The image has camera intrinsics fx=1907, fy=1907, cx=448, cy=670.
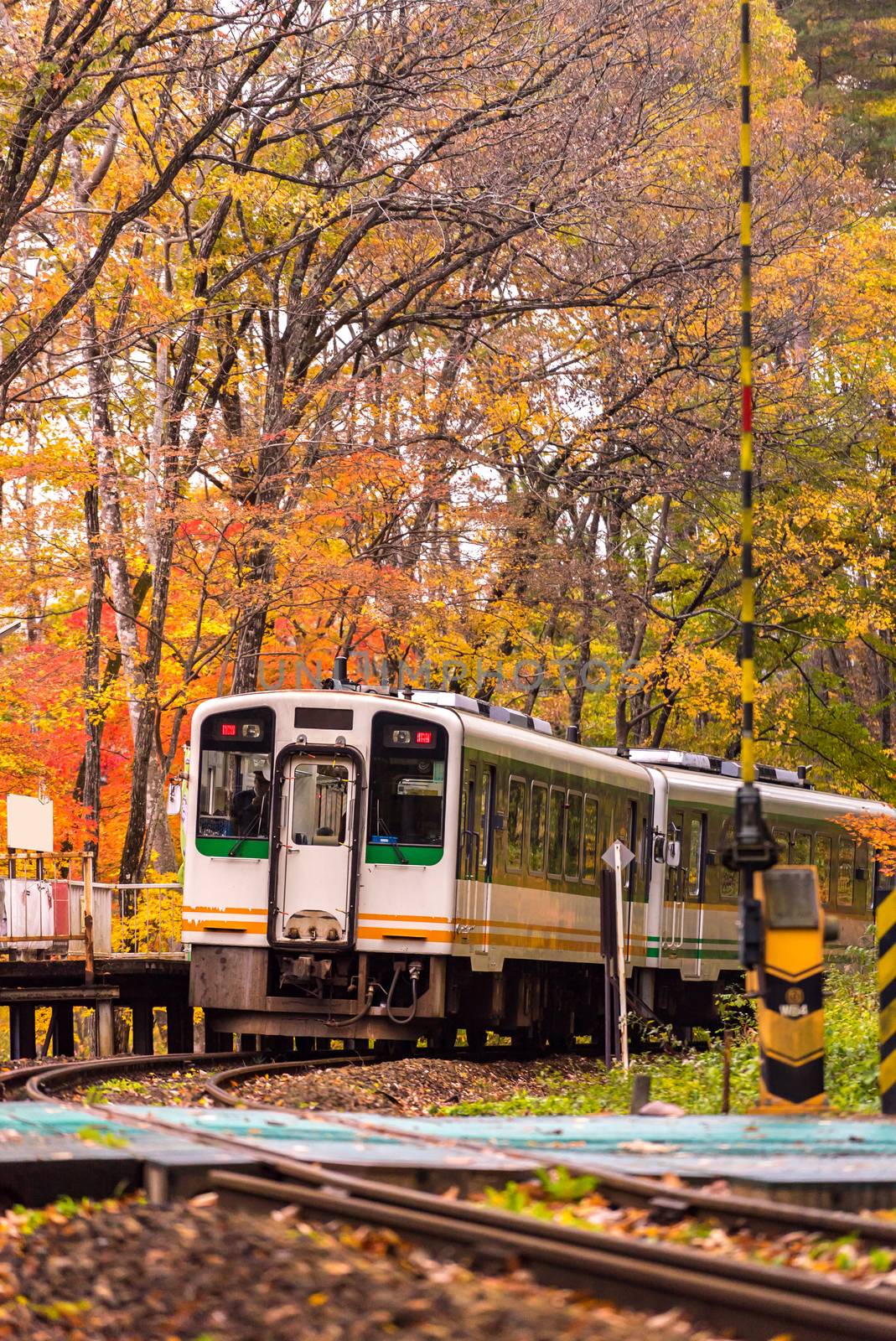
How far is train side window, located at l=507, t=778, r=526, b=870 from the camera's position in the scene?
18484 mm

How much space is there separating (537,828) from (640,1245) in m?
14.0

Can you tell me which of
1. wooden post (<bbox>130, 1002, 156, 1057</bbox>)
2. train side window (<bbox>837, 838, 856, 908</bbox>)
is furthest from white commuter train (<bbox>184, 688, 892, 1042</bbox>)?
train side window (<bbox>837, 838, 856, 908</bbox>)

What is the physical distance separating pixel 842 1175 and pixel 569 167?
1656cm

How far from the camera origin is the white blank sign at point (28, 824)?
19172 mm

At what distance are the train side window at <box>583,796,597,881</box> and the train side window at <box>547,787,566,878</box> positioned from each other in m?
0.81

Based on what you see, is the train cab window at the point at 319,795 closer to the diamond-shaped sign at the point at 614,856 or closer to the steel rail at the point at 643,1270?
the diamond-shaped sign at the point at 614,856

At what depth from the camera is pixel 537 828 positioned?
763 inches

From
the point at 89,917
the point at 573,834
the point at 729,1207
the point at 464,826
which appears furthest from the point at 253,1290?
the point at 573,834

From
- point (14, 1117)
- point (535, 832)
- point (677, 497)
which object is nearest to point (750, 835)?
point (14, 1117)

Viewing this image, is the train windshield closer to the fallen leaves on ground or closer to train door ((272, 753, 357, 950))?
train door ((272, 753, 357, 950))

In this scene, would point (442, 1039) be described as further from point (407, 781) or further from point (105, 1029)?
point (105, 1029)

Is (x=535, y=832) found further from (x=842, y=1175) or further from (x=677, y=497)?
(x=842, y=1175)

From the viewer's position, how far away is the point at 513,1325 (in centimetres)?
468

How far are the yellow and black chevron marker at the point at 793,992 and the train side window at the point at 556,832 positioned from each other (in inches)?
395
